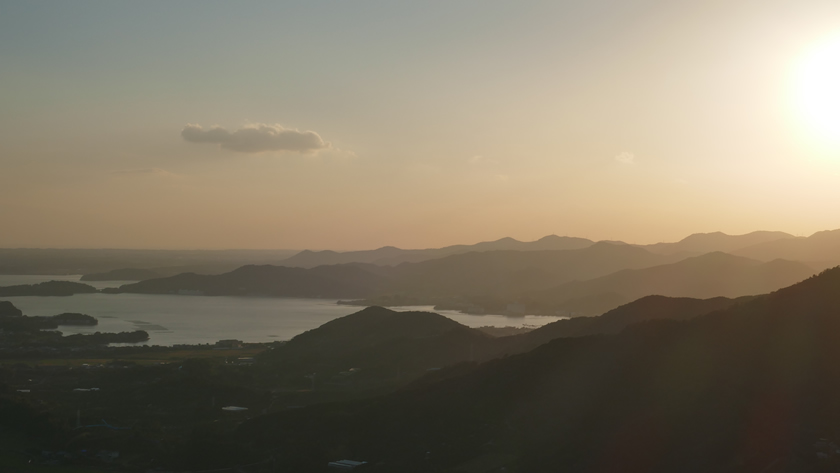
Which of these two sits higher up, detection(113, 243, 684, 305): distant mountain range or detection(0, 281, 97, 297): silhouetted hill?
detection(113, 243, 684, 305): distant mountain range

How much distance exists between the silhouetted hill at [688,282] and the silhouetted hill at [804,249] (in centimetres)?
1815

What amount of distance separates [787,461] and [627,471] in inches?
138

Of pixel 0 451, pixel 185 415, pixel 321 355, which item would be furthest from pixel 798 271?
pixel 0 451

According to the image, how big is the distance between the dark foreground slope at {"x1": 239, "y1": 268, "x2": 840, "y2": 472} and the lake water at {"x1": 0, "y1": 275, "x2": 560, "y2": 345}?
3596 cm

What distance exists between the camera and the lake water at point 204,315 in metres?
61.4

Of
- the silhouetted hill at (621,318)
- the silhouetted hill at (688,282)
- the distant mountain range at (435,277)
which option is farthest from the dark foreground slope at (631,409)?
the distant mountain range at (435,277)

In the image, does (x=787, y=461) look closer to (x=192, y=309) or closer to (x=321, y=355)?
(x=321, y=355)

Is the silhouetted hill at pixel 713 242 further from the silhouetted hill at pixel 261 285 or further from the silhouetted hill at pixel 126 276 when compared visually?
the silhouetted hill at pixel 126 276

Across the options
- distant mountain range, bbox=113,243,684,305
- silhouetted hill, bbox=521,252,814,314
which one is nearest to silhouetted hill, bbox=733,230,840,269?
distant mountain range, bbox=113,243,684,305

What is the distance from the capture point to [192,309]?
87.9m

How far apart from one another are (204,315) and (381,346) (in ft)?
149

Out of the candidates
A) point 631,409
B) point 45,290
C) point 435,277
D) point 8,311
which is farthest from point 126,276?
point 631,409

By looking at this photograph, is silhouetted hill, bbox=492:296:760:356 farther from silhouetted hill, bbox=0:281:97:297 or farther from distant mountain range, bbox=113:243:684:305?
silhouetted hill, bbox=0:281:97:297

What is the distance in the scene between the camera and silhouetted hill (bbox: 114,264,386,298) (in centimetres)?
11562
